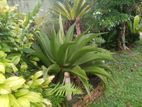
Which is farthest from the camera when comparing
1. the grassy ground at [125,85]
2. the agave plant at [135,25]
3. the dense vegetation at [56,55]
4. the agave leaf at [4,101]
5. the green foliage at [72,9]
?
the agave plant at [135,25]

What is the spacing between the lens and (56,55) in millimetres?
4090

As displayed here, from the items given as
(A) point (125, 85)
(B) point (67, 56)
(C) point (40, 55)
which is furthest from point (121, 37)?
(C) point (40, 55)

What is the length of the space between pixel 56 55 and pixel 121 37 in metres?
3.07

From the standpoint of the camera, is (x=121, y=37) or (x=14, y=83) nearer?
(x=14, y=83)

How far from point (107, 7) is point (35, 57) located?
2.48m

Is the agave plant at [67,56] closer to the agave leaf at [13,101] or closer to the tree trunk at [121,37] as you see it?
the agave leaf at [13,101]

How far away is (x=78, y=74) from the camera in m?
3.96

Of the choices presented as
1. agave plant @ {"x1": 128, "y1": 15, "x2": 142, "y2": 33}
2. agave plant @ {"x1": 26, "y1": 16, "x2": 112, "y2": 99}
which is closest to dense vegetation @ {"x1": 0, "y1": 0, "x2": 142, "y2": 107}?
agave plant @ {"x1": 26, "y1": 16, "x2": 112, "y2": 99}

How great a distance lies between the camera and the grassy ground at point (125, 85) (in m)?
4.37

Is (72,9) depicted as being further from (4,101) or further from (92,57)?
(4,101)

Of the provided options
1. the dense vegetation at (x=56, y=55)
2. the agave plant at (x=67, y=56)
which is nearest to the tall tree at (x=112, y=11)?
the dense vegetation at (x=56, y=55)

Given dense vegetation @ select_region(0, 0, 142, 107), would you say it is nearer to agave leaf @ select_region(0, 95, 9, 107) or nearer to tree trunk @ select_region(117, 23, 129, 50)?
agave leaf @ select_region(0, 95, 9, 107)

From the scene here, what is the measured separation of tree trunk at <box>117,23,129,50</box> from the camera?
6738mm

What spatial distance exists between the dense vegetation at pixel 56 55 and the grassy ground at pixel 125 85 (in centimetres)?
4
